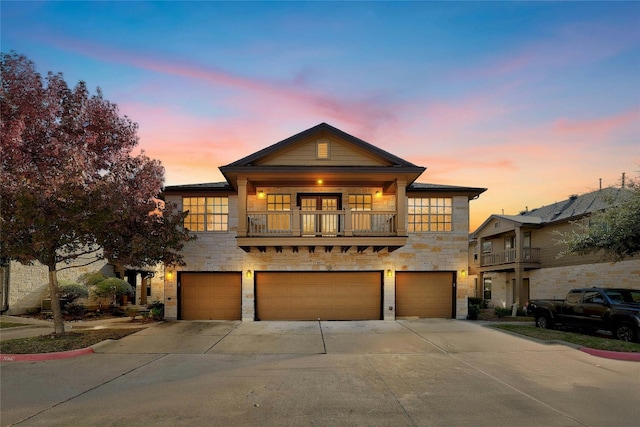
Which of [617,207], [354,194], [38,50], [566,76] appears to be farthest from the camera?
[354,194]

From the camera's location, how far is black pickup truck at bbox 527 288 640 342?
11766mm

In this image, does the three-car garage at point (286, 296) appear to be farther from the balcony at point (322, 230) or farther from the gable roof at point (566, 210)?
the gable roof at point (566, 210)

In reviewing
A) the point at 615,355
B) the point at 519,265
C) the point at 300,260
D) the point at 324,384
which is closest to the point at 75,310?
the point at 300,260

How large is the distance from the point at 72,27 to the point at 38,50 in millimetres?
1491

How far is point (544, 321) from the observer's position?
15156mm

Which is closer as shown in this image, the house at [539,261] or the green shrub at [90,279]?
the house at [539,261]

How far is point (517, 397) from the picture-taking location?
6.71m

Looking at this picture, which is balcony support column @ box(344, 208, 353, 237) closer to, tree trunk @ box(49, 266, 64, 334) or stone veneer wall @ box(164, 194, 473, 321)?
stone veneer wall @ box(164, 194, 473, 321)

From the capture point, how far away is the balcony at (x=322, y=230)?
1445 centimetres

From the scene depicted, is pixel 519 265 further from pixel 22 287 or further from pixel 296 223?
pixel 22 287

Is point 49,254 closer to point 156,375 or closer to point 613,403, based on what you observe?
point 156,375

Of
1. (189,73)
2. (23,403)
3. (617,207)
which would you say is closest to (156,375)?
(23,403)

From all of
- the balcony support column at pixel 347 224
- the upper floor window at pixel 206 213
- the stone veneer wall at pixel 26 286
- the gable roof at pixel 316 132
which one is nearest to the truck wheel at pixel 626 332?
the gable roof at pixel 316 132

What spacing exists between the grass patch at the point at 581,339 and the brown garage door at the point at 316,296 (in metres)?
5.26
